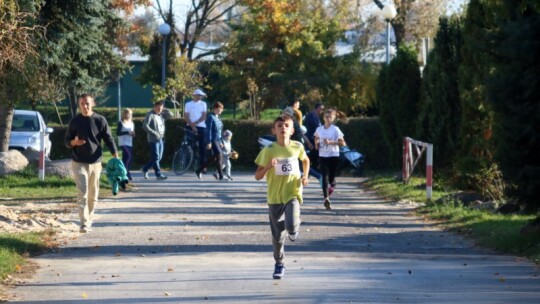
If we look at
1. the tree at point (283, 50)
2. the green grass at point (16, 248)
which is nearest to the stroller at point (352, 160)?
the tree at point (283, 50)

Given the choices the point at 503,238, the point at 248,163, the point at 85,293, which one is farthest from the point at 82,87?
the point at 85,293

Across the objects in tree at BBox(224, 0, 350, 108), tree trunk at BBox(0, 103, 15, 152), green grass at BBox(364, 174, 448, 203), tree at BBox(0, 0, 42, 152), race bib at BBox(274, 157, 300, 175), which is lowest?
green grass at BBox(364, 174, 448, 203)

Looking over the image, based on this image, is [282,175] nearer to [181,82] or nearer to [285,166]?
[285,166]

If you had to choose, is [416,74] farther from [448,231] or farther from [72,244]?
[72,244]

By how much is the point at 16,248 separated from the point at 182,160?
537 inches

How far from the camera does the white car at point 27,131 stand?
28609 mm

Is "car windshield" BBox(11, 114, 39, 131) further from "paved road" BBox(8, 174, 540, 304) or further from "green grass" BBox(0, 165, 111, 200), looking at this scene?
"paved road" BBox(8, 174, 540, 304)

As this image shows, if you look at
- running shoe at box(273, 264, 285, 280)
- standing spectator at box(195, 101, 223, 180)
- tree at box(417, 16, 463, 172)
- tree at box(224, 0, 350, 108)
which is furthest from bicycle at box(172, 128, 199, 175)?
tree at box(224, 0, 350, 108)

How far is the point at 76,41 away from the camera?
23891 millimetres

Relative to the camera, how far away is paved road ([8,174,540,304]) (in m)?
9.65

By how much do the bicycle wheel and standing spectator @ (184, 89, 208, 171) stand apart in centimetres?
121

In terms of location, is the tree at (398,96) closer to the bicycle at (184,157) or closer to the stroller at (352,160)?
the stroller at (352,160)

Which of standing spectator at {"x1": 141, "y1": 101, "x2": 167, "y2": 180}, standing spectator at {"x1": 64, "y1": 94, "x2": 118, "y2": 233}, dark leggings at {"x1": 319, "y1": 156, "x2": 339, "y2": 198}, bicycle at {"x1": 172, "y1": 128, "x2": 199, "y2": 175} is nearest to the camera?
standing spectator at {"x1": 64, "y1": 94, "x2": 118, "y2": 233}

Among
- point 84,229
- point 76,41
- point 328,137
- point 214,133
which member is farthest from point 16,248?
point 76,41
